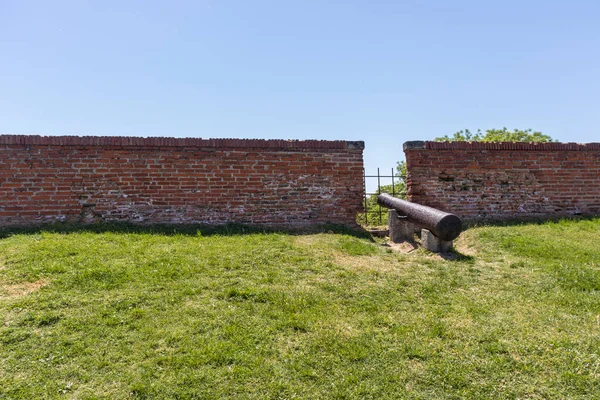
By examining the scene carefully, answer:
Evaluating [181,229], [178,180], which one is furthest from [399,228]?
[178,180]

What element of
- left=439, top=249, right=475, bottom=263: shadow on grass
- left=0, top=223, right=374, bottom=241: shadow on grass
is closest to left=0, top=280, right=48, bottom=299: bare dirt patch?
left=0, top=223, right=374, bottom=241: shadow on grass

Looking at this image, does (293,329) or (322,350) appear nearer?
(322,350)

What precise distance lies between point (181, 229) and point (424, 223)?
430 cm

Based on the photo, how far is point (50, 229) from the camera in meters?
6.22

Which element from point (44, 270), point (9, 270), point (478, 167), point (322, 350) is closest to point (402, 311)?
point (322, 350)

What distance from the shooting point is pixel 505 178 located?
8250 millimetres

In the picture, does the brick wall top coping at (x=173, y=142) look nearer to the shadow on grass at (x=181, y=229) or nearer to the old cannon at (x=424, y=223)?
the shadow on grass at (x=181, y=229)

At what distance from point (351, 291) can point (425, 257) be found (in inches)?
82.2

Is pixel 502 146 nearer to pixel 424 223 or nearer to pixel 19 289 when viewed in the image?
pixel 424 223

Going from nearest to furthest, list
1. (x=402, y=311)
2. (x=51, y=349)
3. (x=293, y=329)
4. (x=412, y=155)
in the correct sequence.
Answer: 1. (x=51, y=349)
2. (x=293, y=329)
3. (x=402, y=311)
4. (x=412, y=155)

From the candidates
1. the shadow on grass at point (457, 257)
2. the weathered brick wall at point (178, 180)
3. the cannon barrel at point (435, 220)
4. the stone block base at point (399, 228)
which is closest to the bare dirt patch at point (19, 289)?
the weathered brick wall at point (178, 180)

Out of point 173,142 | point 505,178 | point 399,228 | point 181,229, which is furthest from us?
point 505,178

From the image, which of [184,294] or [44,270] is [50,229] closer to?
[44,270]

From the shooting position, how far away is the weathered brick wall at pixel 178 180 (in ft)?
21.9
